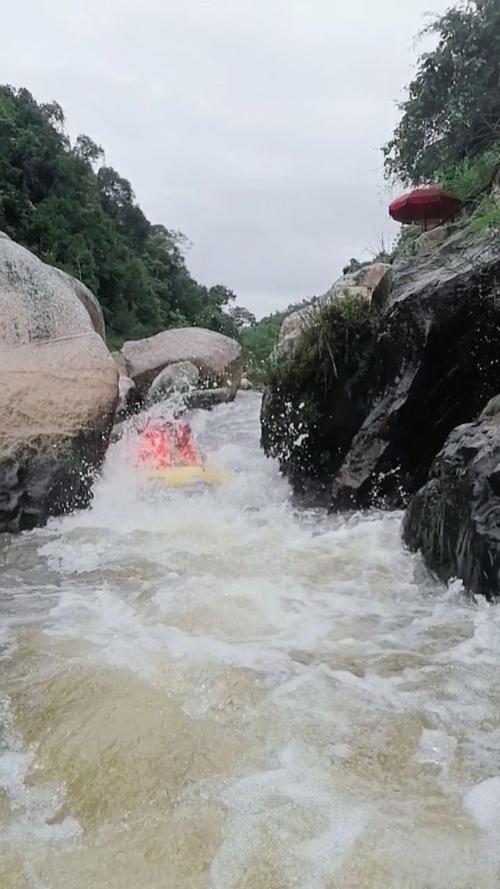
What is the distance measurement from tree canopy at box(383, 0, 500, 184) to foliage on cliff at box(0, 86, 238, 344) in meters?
16.4

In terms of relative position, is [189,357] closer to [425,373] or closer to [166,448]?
[166,448]

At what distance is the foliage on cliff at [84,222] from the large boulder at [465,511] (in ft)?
73.9

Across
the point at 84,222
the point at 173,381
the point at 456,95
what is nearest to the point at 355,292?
the point at 456,95

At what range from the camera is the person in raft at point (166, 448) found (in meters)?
7.96

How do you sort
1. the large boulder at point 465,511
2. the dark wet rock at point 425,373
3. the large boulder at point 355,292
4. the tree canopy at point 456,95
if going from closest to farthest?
Result: the large boulder at point 465,511, the dark wet rock at point 425,373, the large boulder at point 355,292, the tree canopy at point 456,95

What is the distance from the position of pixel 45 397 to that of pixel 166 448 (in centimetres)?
275

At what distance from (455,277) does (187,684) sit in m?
3.77

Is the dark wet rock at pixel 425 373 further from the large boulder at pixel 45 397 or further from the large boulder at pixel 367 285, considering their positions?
the large boulder at pixel 45 397

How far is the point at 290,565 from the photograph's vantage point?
414 cm

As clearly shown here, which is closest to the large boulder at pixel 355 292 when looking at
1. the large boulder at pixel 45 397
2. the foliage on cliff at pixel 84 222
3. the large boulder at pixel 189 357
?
the large boulder at pixel 45 397

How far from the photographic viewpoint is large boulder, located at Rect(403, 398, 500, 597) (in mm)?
3336

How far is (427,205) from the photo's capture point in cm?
846

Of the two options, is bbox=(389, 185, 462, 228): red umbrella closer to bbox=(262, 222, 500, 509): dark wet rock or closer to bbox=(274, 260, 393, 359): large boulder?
bbox=(274, 260, 393, 359): large boulder

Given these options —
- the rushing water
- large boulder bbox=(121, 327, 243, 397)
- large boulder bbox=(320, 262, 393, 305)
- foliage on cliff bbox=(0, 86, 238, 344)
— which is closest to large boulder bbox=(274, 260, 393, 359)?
large boulder bbox=(320, 262, 393, 305)
